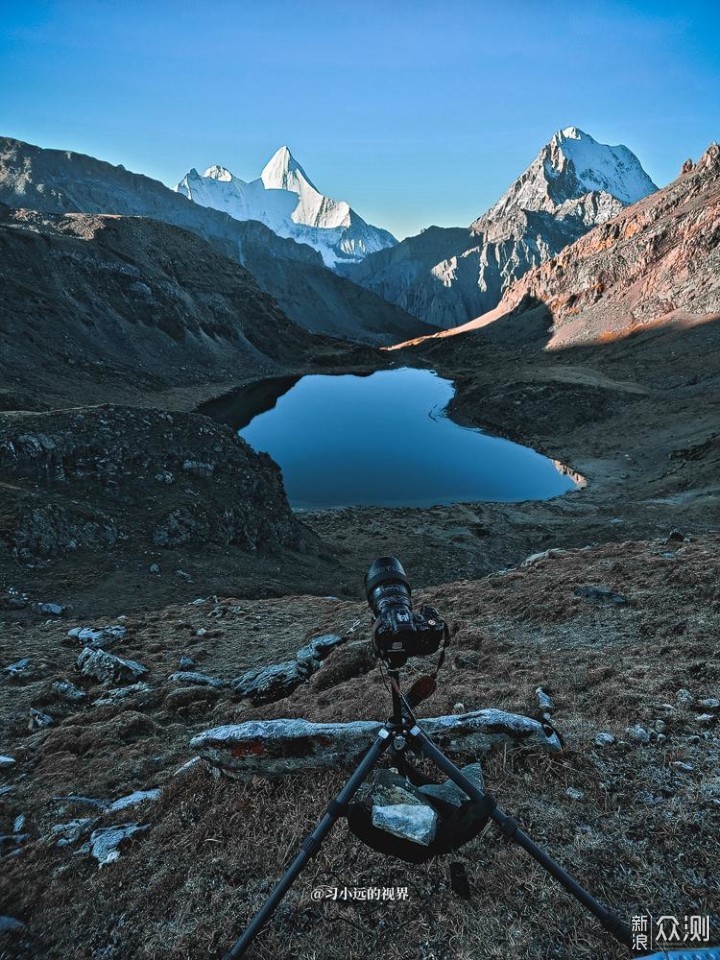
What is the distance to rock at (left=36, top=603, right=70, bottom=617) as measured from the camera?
1134cm

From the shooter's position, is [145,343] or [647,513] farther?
[145,343]

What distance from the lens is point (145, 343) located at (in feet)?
228

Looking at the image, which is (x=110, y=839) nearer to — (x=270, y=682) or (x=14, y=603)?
(x=270, y=682)

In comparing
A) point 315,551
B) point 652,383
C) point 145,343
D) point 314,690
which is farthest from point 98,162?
point 314,690

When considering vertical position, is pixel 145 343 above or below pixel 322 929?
above

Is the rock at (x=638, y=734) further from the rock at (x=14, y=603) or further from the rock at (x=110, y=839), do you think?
the rock at (x=14, y=603)

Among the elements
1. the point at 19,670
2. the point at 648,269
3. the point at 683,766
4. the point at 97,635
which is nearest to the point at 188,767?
the point at 683,766

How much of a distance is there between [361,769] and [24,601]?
11.7 meters

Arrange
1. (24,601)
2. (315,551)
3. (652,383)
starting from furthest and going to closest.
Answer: (652,383)
(315,551)
(24,601)

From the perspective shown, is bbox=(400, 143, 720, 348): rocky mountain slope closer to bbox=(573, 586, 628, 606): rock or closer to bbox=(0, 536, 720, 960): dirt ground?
bbox=(573, 586, 628, 606): rock

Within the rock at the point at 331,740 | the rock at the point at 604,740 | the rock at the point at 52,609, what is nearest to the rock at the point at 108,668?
the rock at the point at 52,609

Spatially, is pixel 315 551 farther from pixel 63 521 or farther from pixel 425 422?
pixel 425 422

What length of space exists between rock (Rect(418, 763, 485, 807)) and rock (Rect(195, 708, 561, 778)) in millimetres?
451

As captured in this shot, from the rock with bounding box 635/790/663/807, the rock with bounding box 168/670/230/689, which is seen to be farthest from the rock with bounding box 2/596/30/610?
the rock with bounding box 635/790/663/807
